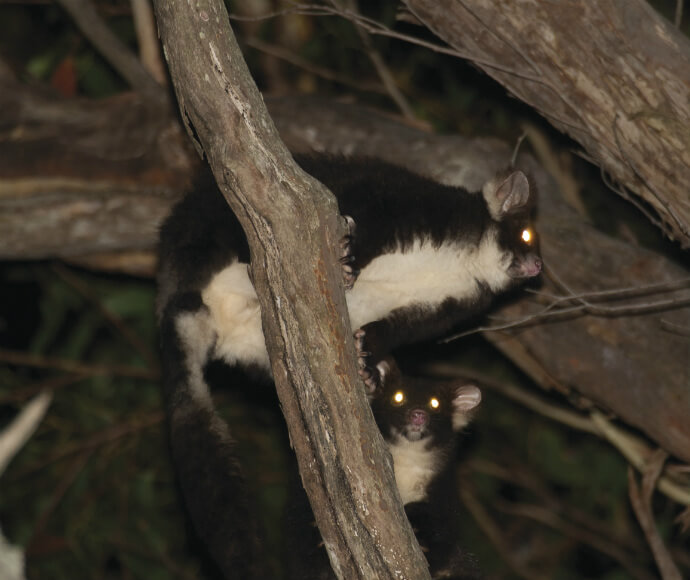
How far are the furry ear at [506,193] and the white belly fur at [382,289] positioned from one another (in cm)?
17

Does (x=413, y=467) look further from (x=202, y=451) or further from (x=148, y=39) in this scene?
(x=148, y=39)

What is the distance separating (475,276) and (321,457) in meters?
1.79

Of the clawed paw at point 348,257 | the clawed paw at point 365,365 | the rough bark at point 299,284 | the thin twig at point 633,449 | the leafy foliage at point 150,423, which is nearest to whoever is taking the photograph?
the rough bark at point 299,284

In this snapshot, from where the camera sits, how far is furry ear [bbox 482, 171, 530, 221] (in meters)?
4.79

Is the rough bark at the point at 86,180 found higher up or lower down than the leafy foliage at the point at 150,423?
higher up

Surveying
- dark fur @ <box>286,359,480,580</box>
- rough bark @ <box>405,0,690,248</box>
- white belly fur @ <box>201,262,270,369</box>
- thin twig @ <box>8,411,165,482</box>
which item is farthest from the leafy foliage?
rough bark @ <box>405,0,690,248</box>

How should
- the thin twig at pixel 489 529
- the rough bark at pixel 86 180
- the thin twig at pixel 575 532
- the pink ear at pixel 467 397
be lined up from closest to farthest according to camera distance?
the pink ear at pixel 467 397, the rough bark at pixel 86 180, the thin twig at pixel 575 532, the thin twig at pixel 489 529

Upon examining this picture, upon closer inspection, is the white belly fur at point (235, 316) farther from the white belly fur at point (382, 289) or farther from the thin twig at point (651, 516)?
the thin twig at point (651, 516)

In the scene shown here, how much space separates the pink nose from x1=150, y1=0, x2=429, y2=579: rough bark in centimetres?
178

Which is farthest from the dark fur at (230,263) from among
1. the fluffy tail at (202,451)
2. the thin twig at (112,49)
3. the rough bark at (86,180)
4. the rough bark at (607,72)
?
the thin twig at (112,49)

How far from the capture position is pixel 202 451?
14.2 feet

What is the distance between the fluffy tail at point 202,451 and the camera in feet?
12.9

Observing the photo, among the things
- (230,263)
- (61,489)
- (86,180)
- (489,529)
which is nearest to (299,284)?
(230,263)

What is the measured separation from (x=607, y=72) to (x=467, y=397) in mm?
2174
